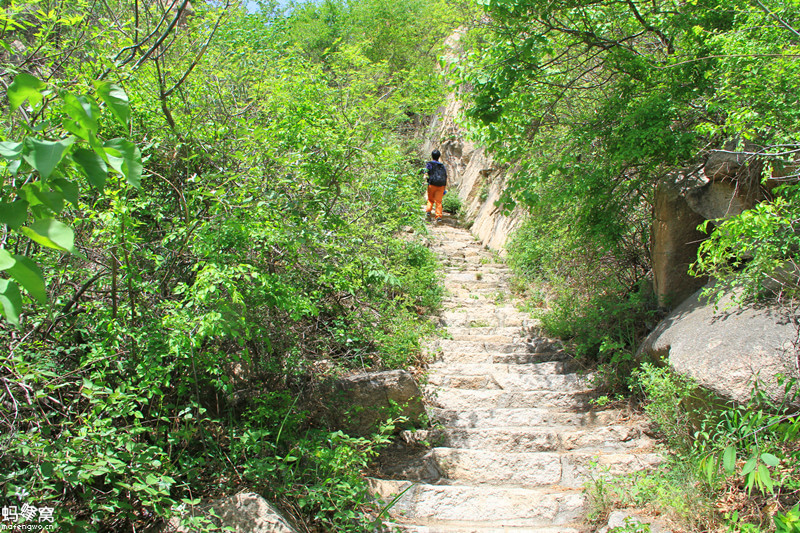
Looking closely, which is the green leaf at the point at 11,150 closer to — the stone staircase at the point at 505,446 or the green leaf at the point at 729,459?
the green leaf at the point at 729,459

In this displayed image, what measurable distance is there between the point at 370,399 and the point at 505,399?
165 centimetres

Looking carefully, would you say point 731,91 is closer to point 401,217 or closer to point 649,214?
point 649,214

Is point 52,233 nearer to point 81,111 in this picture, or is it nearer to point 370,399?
point 81,111

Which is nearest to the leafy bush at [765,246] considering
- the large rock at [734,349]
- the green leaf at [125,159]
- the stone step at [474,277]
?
the large rock at [734,349]

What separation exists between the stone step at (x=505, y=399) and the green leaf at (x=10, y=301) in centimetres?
437

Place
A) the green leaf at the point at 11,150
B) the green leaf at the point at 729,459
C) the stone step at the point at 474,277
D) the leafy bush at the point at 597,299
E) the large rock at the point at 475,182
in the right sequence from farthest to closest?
the large rock at the point at 475,182, the stone step at the point at 474,277, the leafy bush at the point at 597,299, the green leaf at the point at 729,459, the green leaf at the point at 11,150

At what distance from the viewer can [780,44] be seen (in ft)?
11.6

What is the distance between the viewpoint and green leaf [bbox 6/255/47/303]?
83 cm

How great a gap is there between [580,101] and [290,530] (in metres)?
5.83

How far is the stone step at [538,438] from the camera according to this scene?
427 cm

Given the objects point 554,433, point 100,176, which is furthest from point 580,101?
point 100,176

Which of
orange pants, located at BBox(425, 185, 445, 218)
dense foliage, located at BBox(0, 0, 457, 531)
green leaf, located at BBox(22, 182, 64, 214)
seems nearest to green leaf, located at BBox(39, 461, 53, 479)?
dense foliage, located at BBox(0, 0, 457, 531)

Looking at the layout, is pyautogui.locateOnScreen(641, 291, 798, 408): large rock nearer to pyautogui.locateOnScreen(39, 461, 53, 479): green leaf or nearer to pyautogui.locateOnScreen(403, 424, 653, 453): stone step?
pyautogui.locateOnScreen(403, 424, 653, 453): stone step

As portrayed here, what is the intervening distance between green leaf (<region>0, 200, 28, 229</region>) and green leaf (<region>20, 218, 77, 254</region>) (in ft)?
0.27
